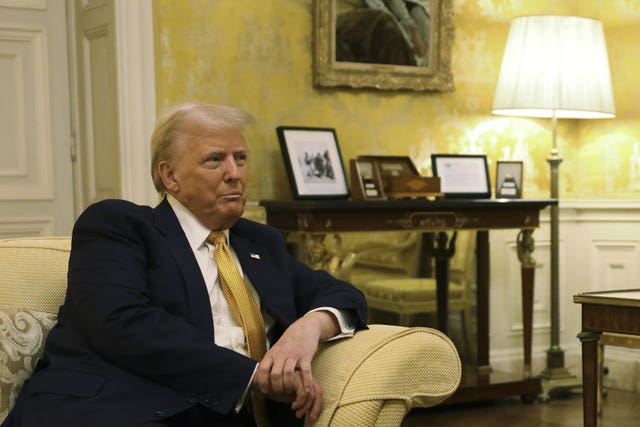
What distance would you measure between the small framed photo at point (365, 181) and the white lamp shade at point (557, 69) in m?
0.81

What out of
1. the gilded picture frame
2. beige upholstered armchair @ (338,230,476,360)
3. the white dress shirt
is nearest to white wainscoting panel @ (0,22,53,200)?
the gilded picture frame

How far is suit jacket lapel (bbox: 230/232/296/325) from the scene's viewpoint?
2.34 metres

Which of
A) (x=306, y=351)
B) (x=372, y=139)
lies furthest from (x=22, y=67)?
(x=306, y=351)

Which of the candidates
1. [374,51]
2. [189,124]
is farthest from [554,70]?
[189,124]

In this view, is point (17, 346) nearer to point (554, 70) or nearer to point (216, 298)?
point (216, 298)

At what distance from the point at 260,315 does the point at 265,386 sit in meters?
0.31

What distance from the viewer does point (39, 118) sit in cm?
423

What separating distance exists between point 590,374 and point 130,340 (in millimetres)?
1918

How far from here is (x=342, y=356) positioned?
220cm

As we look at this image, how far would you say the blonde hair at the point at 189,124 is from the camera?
2.32 metres

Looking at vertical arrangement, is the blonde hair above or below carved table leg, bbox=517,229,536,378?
above

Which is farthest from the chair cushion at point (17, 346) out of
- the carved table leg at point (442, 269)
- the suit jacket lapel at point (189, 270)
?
the carved table leg at point (442, 269)

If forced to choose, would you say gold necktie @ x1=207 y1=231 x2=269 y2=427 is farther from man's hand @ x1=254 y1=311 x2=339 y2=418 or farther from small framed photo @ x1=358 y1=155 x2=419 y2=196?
small framed photo @ x1=358 y1=155 x2=419 y2=196

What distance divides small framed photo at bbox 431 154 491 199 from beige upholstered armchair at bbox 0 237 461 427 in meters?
2.56
